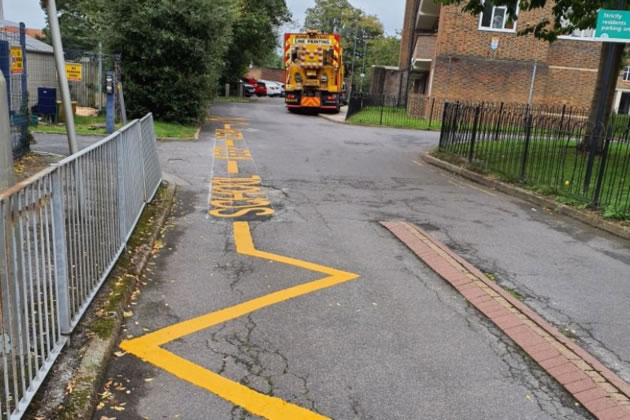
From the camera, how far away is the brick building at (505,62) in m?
25.5

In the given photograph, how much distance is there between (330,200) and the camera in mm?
9211

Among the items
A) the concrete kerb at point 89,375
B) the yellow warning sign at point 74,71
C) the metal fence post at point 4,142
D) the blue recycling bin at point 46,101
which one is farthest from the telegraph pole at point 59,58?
the blue recycling bin at point 46,101

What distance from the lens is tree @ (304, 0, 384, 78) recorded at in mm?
79812

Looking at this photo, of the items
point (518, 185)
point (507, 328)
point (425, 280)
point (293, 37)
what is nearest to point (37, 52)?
point (293, 37)

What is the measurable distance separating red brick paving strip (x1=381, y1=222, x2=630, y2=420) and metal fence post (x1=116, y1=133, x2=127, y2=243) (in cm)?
319

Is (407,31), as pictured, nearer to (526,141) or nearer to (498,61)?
(498,61)

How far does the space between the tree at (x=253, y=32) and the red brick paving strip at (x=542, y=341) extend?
32.8 meters

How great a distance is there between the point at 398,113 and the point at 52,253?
90.9ft

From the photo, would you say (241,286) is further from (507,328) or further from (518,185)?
(518,185)

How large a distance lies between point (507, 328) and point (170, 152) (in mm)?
10569

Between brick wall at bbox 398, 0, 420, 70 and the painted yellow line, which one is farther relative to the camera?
brick wall at bbox 398, 0, 420, 70

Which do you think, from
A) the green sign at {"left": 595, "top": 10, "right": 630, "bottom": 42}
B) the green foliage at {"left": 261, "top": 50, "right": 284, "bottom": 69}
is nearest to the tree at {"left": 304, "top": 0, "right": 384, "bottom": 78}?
the green foliage at {"left": 261, "top": 50, "right": 284, "bottom": 69}

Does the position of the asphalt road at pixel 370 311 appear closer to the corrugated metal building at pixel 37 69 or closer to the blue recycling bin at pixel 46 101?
the blue recycling bin at pixel 46 101

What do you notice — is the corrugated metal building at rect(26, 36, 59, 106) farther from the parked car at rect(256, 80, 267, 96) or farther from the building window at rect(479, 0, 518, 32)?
the parked car at rect(256, 80, 267, 96)
